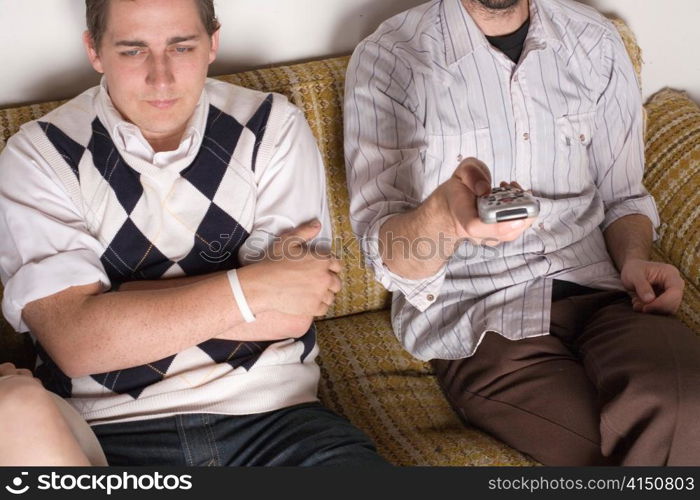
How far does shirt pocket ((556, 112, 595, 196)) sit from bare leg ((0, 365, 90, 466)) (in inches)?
40.0

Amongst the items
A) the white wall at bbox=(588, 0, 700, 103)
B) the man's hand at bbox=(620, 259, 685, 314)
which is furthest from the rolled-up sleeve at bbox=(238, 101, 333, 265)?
the white wall at bbox=(588, 0, 700, 103)

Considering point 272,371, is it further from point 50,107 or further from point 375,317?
point 50,107

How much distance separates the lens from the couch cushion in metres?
1.59

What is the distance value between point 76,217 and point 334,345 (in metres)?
0.64

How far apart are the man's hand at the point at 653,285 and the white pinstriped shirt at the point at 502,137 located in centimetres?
7

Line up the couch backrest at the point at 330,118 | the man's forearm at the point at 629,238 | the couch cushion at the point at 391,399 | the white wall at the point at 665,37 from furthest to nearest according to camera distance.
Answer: the white wall at the point at 665,37 → the couch backrest at the point at 330,118 → the man's forearm at the point at 629,238 → the couch cushion at the point at 391,399

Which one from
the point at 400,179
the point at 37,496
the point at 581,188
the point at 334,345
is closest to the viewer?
the point at 37,496

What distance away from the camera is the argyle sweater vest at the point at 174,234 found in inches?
57.8

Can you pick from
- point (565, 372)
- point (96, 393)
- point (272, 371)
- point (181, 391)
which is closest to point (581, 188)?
point (565, 372)

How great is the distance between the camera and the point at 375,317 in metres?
1.95

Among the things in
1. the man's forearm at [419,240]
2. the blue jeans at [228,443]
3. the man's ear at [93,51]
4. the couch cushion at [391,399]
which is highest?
→ the man's ear at [93,51]

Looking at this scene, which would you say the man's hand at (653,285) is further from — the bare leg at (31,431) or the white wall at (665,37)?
the bare leg at (31,431)

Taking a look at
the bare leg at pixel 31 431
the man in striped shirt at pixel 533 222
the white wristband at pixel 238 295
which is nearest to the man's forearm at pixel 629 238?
the man in striped shirt at pixel 533 222

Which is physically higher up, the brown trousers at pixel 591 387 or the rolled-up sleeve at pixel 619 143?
the rolled-up sleeve at pixel 619 143
